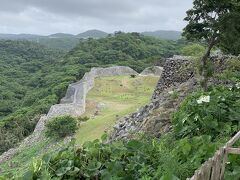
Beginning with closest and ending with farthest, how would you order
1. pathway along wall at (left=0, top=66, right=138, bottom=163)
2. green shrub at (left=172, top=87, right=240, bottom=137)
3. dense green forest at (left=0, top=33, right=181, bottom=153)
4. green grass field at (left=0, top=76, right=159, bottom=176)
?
green shrub at (left=172, top=87, right=240, bottom=137) < green grass field at (left=0, top=76, right=159, bottom=176) < pathway along wall at (left=0, top=66, right=138, bottom=163) < dense green forest at (left=0, top=33, right=181, bottom=153)

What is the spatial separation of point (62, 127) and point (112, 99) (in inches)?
389

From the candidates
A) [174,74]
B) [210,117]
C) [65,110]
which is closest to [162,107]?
[210,117]

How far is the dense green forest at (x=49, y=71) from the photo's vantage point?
39537 millimetres

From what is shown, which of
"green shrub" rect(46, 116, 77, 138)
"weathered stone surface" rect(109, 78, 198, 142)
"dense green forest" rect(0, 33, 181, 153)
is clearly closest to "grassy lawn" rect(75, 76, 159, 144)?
"green shrub" rect(46, 116, 77, 138)

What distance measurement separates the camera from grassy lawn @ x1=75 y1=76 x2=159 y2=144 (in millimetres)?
24000

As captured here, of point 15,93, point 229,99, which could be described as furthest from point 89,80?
point 15,93

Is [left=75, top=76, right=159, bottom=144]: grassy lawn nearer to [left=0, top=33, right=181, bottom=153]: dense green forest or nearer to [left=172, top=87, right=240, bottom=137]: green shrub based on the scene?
[left=0, top=33, right=181, bottom=153]: dense green forest

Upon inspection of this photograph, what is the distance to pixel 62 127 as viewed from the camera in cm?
2436

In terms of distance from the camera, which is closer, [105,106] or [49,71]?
[105,106]

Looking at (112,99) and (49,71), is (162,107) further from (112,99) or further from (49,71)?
(49,71)

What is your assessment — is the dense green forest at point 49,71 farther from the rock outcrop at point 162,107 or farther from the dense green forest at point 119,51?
the rock outcrop at point 162,107

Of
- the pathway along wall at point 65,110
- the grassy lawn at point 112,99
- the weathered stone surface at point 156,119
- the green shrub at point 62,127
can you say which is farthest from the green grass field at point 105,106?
the weathered stone surface at point 156,119

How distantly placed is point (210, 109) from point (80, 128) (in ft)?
56.8

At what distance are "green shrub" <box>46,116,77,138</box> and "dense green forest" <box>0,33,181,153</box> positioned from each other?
696cm
